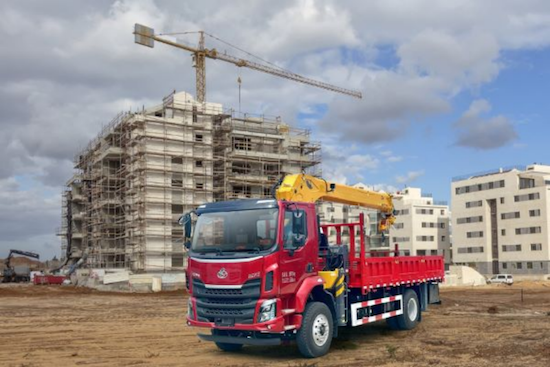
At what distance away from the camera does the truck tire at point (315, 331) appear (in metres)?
12.9

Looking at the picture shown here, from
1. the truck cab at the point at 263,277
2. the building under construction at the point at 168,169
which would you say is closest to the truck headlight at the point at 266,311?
the truck cab at the point at 263,277

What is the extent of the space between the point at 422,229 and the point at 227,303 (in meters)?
98.6

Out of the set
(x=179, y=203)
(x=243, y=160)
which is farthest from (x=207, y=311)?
(x=243, y=160)

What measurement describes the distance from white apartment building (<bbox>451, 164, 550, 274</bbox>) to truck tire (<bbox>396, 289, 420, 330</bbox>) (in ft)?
234

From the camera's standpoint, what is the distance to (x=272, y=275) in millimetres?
12289

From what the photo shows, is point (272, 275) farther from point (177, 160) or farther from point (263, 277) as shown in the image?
point (177, 160)

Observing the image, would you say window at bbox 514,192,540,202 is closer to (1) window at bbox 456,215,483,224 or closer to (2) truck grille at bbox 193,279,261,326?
(1) window at bbox 456,215,483,224

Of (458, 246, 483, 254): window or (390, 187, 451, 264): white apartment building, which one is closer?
(458, 246, 483, 254): window

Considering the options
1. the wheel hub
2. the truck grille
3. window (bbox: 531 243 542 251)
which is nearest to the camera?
the truck grille

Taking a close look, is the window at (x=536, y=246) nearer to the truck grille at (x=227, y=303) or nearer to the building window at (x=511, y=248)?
the building window at (x=511, y=248)

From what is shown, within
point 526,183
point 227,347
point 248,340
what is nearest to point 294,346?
point 227,347

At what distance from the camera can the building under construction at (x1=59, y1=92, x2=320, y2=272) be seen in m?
62.8

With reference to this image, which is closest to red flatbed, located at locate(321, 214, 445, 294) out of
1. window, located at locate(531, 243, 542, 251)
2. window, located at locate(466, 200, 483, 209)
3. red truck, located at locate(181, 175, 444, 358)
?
red truck, located at locate(181, 175, 444, 358)

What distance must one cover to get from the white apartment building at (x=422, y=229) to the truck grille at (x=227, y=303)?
94739 mm
